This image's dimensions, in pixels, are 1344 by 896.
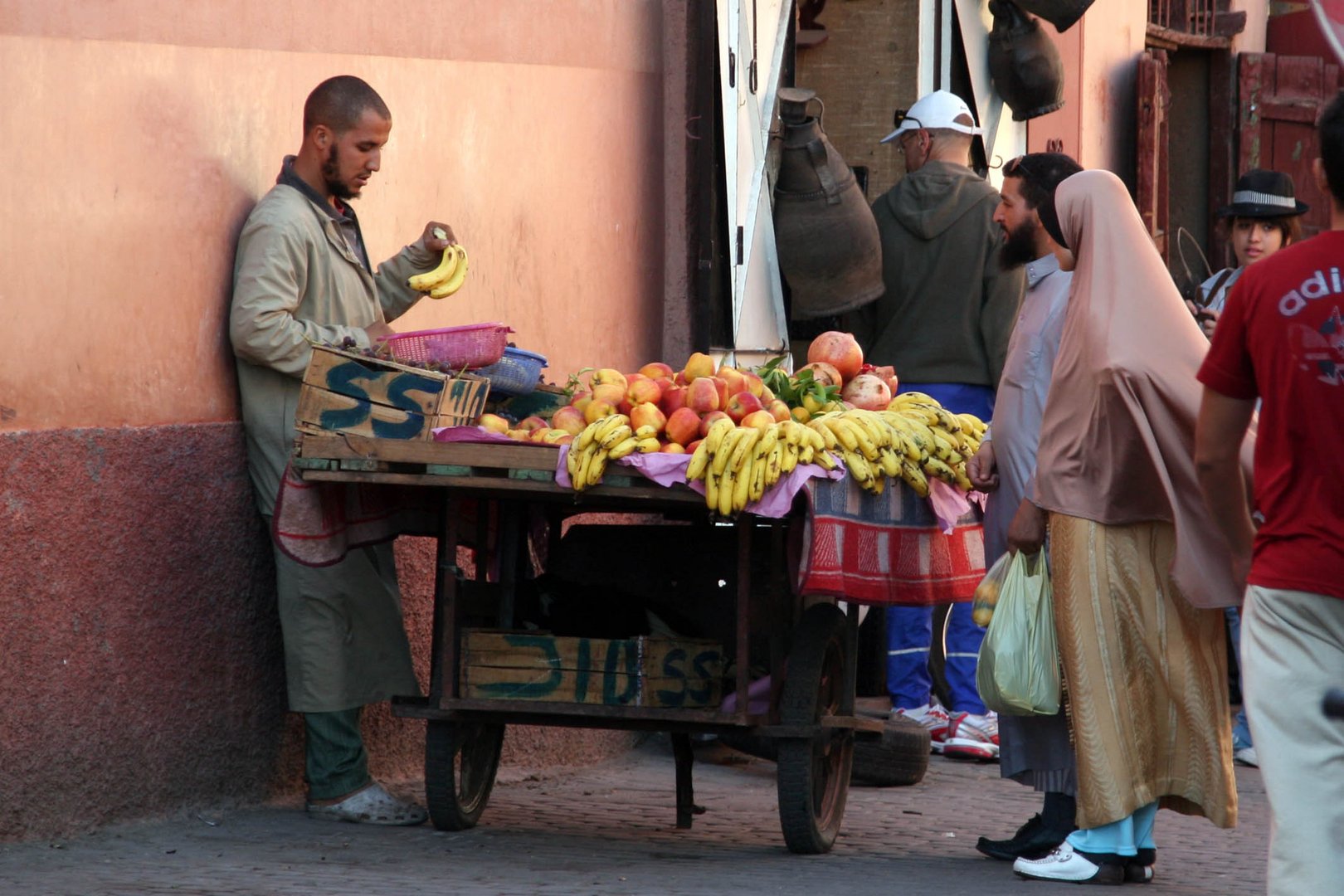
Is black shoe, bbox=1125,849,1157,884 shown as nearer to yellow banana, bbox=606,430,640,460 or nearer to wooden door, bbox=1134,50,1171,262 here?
yellow banana, bbox=606,430,640,460

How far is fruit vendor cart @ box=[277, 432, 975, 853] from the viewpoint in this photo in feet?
15.9

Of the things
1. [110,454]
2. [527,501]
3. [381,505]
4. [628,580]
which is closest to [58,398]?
[110,454]

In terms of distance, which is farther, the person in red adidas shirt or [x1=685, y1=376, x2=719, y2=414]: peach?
[x1=685, y1=376, x2=719, y2=414]: peach

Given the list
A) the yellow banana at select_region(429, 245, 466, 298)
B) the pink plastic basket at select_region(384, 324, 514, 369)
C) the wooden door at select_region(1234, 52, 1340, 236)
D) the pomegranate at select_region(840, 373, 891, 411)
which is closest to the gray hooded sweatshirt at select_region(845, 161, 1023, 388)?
the pomegranate at select_region(840, 373, 891, 411)

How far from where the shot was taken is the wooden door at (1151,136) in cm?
1188

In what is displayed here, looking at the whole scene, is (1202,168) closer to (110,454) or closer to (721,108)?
(721,108)

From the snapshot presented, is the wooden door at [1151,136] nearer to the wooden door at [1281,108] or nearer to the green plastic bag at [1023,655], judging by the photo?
the wooden door at [1281,108]

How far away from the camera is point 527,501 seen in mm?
5457

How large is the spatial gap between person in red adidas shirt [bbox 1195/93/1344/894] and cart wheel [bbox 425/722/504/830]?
7.85 feet

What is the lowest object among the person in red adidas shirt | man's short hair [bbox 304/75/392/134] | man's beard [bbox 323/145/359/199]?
the person in red adidas shirt

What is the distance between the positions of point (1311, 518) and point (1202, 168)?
415 inches

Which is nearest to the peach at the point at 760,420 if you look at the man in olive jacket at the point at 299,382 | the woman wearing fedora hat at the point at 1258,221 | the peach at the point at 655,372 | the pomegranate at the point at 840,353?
the peach at the point at 655,372

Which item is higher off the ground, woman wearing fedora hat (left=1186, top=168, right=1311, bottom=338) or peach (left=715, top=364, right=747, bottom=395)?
woman wearing fedora hat (left=1186, top=168, right=1311, bottom=338)

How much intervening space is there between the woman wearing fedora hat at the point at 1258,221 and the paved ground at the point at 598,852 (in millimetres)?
2197
